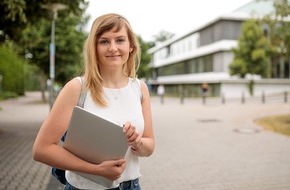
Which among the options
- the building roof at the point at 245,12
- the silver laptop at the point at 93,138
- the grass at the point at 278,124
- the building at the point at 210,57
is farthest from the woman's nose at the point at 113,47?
the building roof at the point at 245,12

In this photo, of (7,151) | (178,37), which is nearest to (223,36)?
(178,37)

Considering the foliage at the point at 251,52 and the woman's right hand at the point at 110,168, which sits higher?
the foliage at the point at 251,52

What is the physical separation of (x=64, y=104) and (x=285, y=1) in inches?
491

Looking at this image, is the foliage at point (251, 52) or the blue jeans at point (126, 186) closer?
the blue jeans at point (126, 186)

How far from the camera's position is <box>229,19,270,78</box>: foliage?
32.8m

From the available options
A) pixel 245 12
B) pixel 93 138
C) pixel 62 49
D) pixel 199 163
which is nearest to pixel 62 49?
pixel 62 49

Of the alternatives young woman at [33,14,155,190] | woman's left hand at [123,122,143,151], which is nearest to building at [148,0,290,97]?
young woman at [33,14,155,190]

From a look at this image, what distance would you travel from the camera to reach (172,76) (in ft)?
199

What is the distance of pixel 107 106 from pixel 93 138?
7.9 inches

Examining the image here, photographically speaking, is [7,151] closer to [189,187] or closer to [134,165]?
[189,187]

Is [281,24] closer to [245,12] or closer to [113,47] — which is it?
[113,47]

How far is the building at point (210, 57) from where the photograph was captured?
1575 inches

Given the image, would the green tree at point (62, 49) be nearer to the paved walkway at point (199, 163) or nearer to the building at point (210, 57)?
the building at point (210, 57)

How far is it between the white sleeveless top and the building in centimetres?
3040
